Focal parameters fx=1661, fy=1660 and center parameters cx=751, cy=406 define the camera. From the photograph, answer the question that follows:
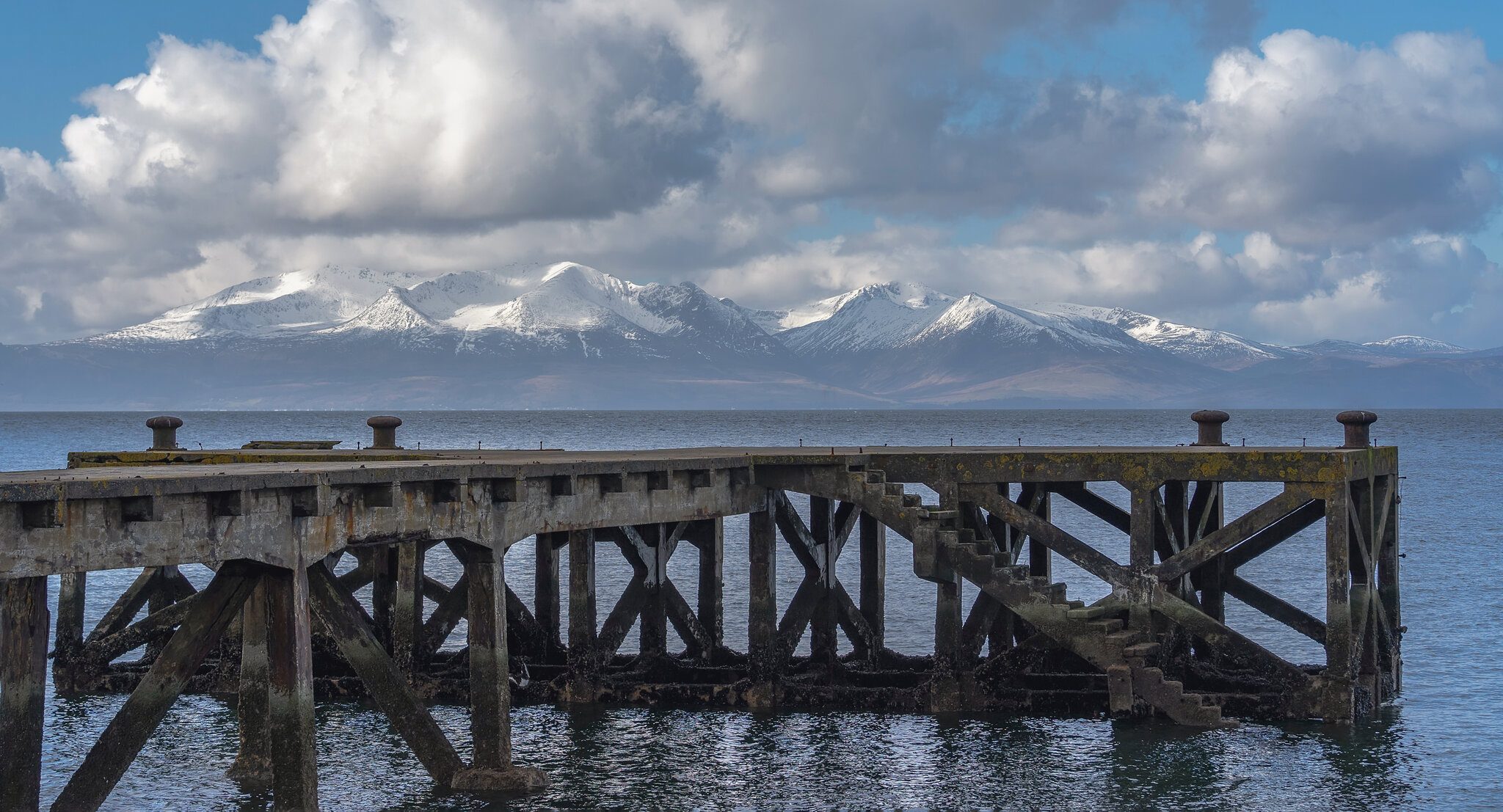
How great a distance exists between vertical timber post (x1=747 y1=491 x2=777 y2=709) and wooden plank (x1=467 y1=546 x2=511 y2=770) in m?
7.17

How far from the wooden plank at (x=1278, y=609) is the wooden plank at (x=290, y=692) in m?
17.2

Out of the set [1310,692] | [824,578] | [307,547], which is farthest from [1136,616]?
[307,547]

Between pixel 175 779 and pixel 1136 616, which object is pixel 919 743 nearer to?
pixel 1136 616

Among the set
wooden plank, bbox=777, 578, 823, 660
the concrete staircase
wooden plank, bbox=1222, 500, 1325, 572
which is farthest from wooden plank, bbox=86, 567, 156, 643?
wooden plank, bbox=1222, 500, 1325, 572

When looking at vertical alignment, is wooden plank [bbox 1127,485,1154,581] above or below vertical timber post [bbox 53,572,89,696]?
above

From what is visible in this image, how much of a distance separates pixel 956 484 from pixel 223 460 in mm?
12944

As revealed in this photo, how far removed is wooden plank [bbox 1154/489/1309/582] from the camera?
2703 cm

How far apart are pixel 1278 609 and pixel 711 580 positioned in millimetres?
10251

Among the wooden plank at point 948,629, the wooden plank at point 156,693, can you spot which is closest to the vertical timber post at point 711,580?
the wooden plank at point 948,629

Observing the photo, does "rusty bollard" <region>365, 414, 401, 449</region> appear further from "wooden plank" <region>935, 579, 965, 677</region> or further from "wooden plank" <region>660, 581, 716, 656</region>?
"wooden plank" <region>935, 579, 965, 677</region>

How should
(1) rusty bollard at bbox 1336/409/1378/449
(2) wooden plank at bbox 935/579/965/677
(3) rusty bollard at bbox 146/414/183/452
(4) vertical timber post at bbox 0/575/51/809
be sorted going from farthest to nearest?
(3) rusty bollard at bbox 146/414/183/452
(1) rusty bollard at bbox 1336/409/1378/449
(2) wooden plank at bbox 935/579/965/677
(4) vertical timber post at bbox 0/575/51/809

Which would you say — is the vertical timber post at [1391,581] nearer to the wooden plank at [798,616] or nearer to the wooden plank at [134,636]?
the wooden plank at [798,616]

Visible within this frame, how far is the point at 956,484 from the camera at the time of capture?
2900 cm

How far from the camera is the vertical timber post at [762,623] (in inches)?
1126
